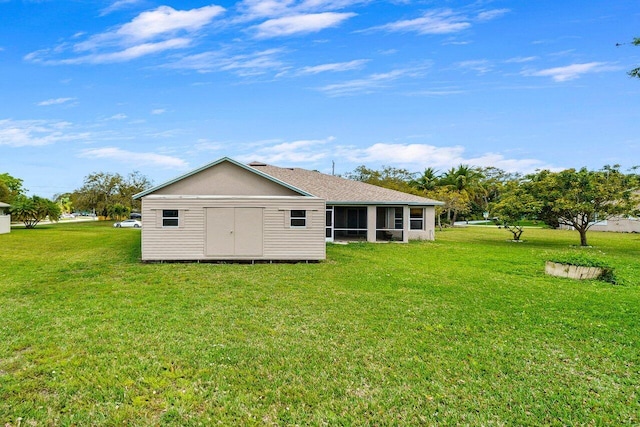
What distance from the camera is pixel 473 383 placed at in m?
3.78

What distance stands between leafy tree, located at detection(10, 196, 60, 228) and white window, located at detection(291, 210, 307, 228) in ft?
112

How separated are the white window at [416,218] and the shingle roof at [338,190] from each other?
0.79 metres

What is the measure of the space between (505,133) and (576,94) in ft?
23.5

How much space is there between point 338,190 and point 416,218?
5152mm

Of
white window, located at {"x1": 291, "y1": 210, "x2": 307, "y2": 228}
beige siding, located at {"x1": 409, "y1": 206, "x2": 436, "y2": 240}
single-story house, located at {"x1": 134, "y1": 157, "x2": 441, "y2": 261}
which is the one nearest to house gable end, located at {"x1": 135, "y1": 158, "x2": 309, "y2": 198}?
single-story house, located at {"x1": 134, "y1": 157, "x2": 441, "y2": 261}

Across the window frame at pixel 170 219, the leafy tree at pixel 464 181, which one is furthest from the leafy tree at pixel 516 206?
the leafy tree at pixel 464 181

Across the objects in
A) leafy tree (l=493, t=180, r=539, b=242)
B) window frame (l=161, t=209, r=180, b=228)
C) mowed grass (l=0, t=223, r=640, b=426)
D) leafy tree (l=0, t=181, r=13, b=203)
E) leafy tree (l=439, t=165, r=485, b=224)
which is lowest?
mowed grass (l=0, t=223, r=640, b=426)

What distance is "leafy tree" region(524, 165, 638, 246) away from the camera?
705 inches

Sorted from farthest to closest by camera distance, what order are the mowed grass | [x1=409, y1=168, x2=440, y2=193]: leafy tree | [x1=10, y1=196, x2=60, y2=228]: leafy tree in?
[x1=409, y1=168, x2=440, y2=193]: leafy tree → [x1=10, y1=196, x2=60, y2=228]: leafy tree → the mowed grass

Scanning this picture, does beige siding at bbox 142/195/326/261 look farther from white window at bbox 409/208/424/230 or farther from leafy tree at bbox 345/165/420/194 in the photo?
leafy tree at bbox 345/165/420/194

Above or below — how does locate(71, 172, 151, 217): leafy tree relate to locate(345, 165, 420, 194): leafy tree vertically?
below

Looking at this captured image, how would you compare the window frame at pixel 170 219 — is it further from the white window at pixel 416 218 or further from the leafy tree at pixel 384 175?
the leafy tree at pixel 384 175

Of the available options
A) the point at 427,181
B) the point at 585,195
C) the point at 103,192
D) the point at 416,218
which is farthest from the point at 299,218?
the point at 103,192

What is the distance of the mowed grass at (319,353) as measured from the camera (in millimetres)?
3293
